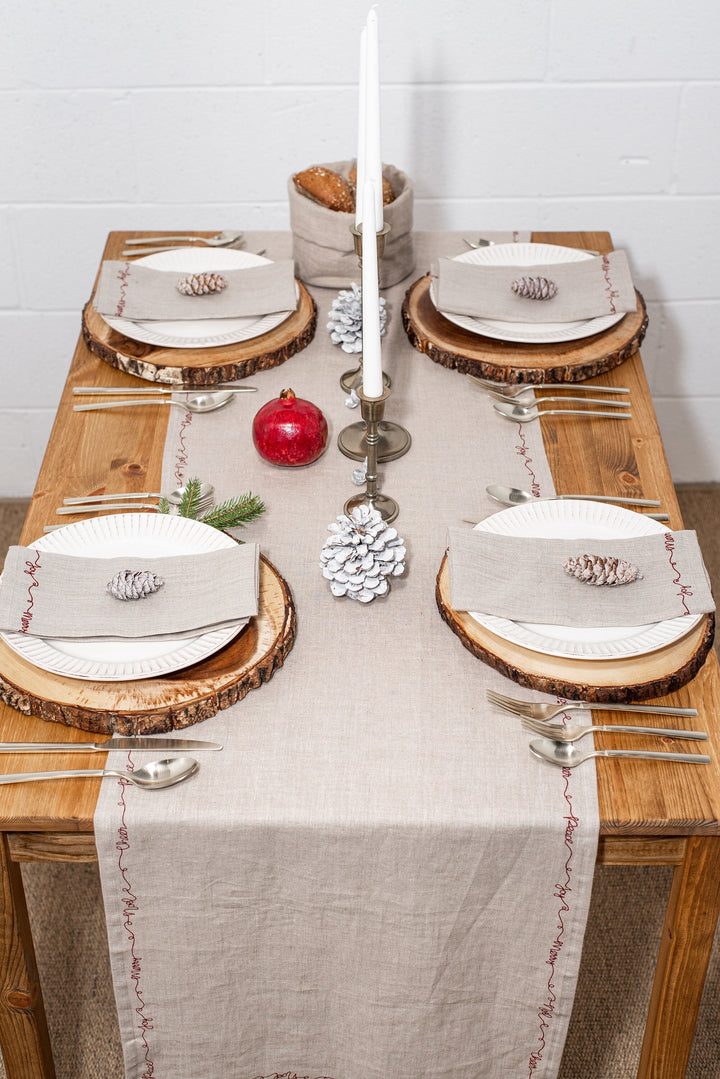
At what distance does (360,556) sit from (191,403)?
0.38m

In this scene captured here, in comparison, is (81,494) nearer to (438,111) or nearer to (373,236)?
(373,236)

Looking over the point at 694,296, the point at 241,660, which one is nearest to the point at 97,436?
the point at 241,660

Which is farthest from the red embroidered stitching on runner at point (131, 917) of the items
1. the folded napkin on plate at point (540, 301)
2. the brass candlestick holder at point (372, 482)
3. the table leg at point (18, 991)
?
the folded napkin on plate at point (540, 301)

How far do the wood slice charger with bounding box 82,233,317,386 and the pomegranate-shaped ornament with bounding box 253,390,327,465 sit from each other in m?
0.15

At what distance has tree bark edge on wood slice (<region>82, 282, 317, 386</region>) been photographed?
4.39 feet

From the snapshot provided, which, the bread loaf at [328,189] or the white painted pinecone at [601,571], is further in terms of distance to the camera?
the bread loaf at [328,189]

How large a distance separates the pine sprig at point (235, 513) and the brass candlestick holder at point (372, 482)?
99 mm

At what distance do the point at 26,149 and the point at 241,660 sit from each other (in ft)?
4.40

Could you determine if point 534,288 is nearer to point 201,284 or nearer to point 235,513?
point 201,284

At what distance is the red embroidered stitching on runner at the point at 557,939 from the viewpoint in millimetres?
888

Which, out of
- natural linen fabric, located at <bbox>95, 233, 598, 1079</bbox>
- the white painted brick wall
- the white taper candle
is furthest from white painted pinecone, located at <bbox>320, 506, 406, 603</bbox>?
the white painted brick wall

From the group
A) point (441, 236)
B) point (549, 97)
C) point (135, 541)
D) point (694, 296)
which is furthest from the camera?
point (694, 296)

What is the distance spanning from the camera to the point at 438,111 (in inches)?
75.2

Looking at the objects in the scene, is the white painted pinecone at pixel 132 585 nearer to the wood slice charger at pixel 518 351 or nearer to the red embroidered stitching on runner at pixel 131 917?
the red embroidered stitching on runner at pixel 131 917
